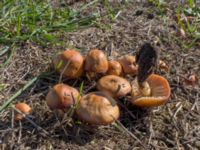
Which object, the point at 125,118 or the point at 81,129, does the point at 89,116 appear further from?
the point at 125,118

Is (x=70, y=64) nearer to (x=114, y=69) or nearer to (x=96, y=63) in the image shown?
(x=96, y=63)

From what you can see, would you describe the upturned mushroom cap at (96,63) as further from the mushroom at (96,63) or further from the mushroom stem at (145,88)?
the mushroom stem at (145,88)

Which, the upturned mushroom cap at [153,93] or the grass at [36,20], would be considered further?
the grass at [36,20]

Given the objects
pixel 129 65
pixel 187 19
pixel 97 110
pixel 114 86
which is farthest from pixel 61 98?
pixel 187 19

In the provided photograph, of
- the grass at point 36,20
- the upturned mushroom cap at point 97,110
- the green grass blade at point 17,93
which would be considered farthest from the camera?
the grass at point 36,20

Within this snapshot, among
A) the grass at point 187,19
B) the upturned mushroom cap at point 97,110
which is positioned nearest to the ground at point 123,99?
the grass at point 187,19
